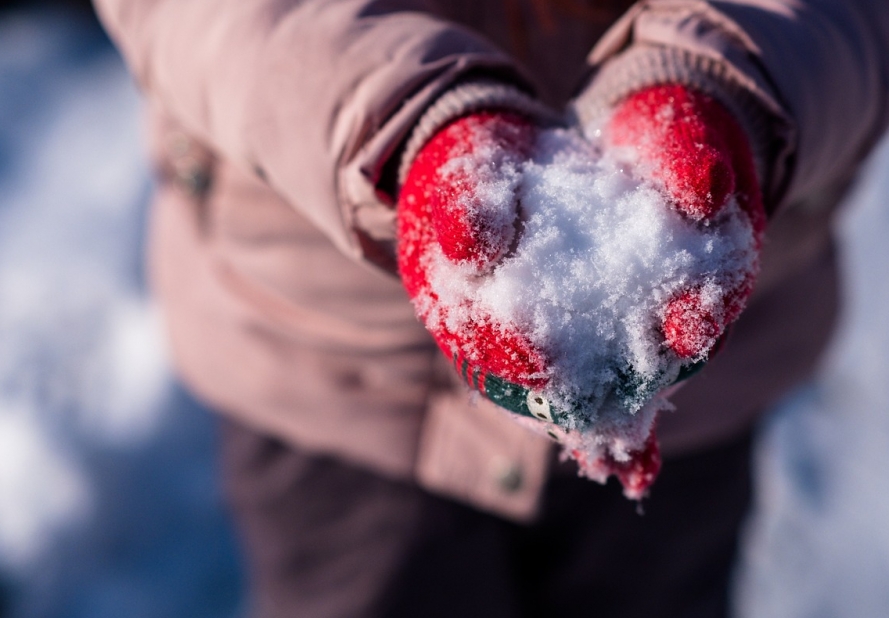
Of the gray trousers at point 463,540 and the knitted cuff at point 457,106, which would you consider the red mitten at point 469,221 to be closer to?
the knitted cuff at point 457,106

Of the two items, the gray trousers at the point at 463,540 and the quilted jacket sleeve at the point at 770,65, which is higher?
the quilted jacket sleeve at the point at 770,65

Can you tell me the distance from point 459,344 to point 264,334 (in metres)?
0.45

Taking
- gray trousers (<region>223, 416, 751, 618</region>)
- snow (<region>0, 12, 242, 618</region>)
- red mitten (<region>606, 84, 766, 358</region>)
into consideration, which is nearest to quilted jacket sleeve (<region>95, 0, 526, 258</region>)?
red mitten (<region>606, 84, 766, 358</region>)

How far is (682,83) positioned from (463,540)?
0.64m

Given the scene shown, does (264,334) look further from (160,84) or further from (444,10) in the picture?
(444,10)

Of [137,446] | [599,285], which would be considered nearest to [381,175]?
[599,285]

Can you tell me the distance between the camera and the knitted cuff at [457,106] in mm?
457

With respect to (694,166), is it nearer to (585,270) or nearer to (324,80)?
(585,270)

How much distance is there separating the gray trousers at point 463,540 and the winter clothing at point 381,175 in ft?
0.24

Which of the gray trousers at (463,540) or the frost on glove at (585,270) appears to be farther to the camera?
the gray trousers at (463,540)

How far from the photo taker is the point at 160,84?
624 mm

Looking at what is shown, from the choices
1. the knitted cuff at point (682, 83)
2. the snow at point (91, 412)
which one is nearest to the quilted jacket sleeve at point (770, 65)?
the knitted cuff at point (682, 83)

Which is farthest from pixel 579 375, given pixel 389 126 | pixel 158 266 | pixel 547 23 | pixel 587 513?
pixel 158 266

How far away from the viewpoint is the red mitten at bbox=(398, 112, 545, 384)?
39 centimetres
